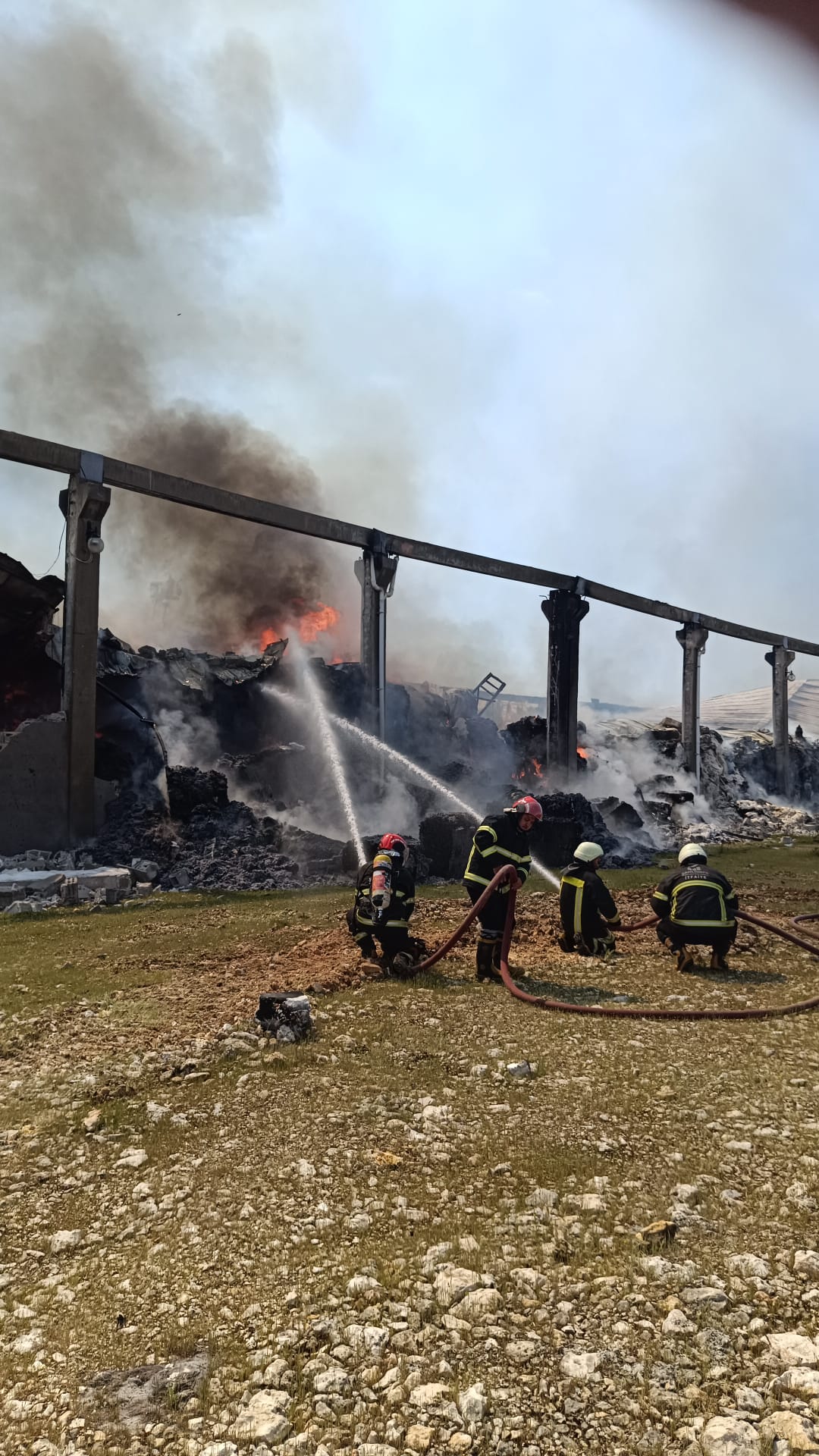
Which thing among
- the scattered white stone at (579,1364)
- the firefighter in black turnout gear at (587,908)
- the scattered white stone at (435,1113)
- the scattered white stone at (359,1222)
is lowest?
the scattered white stone at (359,1222)

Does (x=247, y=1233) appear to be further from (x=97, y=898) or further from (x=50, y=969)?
(x=97, y=898)

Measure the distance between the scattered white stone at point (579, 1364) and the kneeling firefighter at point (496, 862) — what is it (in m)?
4.15

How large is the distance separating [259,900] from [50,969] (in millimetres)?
3753

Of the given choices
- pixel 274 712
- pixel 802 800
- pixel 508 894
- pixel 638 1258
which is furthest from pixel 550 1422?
pixel 802 800

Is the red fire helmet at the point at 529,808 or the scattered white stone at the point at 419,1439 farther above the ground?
the red fire helmet at the point at 529,808

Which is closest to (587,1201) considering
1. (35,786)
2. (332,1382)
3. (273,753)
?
(332,1382)

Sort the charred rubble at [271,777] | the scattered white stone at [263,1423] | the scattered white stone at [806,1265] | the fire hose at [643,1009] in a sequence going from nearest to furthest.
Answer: the scattered white stone at [263,1423] → the scattered white stone at [806,1265] → the fire hose at [643,1009] → the charred rubble at [271,777]

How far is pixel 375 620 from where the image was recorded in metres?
16.2

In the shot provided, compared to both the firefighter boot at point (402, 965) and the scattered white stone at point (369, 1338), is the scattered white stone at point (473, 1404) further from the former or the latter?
the firefighter boot at point (402, 965)

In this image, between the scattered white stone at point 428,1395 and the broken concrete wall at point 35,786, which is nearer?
the scattered white stone at point 428,1395

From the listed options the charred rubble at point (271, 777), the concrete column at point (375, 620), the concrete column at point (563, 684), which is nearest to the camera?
the charred rubble at point (271, 777)

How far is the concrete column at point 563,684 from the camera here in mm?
19844

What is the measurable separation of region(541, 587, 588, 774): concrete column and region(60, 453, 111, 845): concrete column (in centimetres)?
1126

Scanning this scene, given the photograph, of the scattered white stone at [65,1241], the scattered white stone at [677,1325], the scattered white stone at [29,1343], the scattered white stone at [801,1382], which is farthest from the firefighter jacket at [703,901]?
the scattered white stone at [29,1343]
